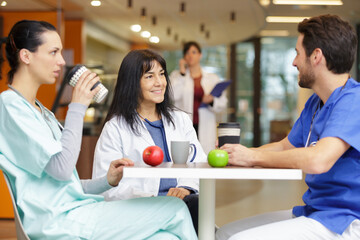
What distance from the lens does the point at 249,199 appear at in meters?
6.36

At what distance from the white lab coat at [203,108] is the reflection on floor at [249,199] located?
807 millimetres

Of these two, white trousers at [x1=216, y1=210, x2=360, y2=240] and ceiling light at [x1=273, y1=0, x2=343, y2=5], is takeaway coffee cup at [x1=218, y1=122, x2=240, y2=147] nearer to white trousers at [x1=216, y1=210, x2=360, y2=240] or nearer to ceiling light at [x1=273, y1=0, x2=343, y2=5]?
white trousers at [x1=216, y1=210, x2=360, y2=240]

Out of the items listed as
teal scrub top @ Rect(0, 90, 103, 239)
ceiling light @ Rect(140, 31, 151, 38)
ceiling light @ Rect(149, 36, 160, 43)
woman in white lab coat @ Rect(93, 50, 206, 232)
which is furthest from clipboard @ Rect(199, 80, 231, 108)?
ceiling light @ Rect(149, 36, 160, 43)

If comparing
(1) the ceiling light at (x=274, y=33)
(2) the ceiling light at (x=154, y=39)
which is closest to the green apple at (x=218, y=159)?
(2) the ceiling light at (x=154, y=39)

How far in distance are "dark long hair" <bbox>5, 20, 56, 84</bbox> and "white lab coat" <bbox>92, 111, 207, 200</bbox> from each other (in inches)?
25.4

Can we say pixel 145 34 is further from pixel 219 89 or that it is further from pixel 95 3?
pixel 219 89

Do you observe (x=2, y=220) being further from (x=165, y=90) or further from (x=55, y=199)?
(x=55, y=199)

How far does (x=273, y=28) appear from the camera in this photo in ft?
39.4

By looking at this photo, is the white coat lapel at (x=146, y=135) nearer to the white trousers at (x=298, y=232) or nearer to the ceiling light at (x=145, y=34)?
the white trousers at (x=298, y=232)

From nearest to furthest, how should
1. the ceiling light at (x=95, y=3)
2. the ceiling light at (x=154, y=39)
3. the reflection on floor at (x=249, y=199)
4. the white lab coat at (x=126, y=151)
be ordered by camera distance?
1. the white lab coat at (x=126, y=151)
2. the reflection on floor at (x=249, y=199)
3. the ceiling light at (x=95, y=3)
4. the ceiling light at (x=154, y=39)

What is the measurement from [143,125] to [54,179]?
2.59ft

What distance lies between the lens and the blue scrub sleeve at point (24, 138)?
1.65 meters

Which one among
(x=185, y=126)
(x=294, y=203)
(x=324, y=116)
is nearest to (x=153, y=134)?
(x=185, y=126)

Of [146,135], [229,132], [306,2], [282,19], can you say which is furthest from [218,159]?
[282,19]
